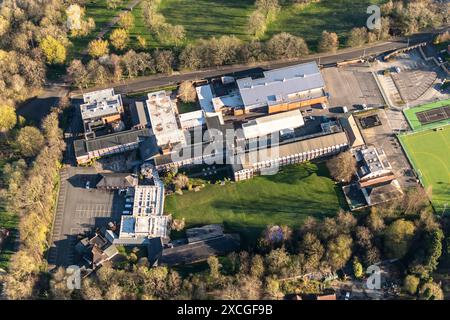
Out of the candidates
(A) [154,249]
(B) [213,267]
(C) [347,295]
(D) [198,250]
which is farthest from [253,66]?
(C) [347,295]

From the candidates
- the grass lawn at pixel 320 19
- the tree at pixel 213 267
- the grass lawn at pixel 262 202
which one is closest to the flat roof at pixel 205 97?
the grass lawn at pixel 262 202

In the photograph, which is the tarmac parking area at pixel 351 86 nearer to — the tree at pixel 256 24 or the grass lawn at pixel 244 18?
the grass lawn at pixel 244 18

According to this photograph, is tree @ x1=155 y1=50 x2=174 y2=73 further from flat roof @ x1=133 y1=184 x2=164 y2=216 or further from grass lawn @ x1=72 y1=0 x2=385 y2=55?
flat roof @ x1=133 y1=184 x2=164 y2=216

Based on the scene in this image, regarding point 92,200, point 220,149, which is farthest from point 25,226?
point 220,149

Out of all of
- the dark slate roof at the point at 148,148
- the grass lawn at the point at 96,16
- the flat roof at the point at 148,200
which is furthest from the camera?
the grass lawn at the point at 96,16

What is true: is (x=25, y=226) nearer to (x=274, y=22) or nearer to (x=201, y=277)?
(x=201, y=277)

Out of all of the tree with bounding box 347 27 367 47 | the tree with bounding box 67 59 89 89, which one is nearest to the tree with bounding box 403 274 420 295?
the tree with bounding box 347 27 367 47
